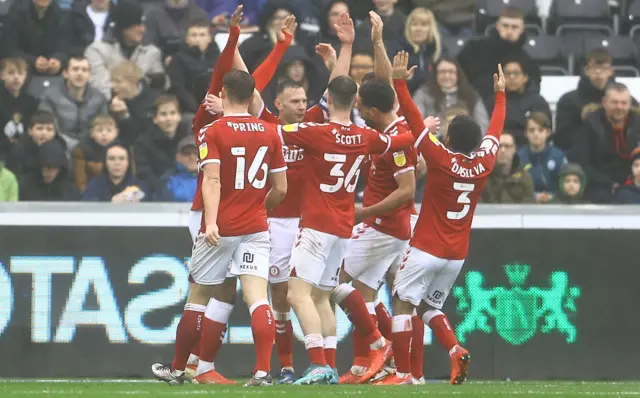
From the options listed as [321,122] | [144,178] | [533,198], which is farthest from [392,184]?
[144,178]

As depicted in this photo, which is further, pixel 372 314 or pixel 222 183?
pixel 372 314

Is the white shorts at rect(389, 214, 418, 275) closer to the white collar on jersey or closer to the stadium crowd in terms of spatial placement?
the white collar on jersey

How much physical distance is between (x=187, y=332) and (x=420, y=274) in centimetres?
195

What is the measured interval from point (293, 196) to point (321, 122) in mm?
648

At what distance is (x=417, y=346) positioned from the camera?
11.8 metres

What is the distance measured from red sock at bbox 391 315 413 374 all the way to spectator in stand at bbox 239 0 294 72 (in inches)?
202

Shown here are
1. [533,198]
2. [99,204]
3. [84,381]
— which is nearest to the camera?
[84,381]

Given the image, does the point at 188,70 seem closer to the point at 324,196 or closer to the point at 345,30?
A: the point at 345,30

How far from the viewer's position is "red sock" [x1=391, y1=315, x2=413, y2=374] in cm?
1152

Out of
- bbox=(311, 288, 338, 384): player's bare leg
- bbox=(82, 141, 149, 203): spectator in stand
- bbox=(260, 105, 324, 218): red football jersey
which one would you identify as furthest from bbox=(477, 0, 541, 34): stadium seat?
bbox=(311, 288, 338, 384): player's bare leg

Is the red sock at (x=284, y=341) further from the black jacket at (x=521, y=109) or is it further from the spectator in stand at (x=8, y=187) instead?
the black jacket at (x=521, y=109)

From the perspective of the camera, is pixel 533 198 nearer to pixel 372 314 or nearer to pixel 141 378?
pixel 372 314

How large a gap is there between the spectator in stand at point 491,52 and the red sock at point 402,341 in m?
5.48

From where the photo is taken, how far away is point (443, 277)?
1164 cm
